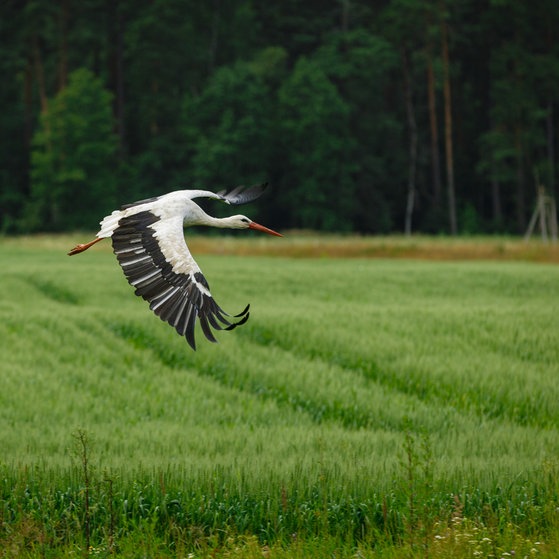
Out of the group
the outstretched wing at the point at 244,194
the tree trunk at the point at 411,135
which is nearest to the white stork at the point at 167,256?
the outstretched wing at the point at 244,194

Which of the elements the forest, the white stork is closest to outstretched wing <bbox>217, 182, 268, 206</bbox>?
the white stork

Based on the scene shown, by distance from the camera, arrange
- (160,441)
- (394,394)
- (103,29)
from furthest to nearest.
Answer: (103,29) → (394,394) → (160,441)

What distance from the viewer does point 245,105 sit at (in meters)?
54.5

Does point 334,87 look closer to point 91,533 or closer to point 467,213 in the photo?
point 467,213

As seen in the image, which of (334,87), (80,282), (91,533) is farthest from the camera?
(334,87)

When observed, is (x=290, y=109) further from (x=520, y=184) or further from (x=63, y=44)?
(x=520, y=184)

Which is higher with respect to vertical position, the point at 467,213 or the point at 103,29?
the point at 103,29

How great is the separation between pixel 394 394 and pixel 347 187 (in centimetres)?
4373

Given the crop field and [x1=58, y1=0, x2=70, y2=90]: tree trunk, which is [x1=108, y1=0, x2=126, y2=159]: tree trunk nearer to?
[x1=58, y1=0, x2=70, y2=90]: tree trunk

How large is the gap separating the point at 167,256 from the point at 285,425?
554cm

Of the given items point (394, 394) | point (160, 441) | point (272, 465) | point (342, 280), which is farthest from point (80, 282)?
point (272, 465)

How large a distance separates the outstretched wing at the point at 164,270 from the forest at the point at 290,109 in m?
46.5

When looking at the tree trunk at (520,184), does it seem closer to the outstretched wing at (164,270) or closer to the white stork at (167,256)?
the white stork at (167,256)

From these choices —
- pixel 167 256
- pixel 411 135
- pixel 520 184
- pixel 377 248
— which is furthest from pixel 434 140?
pixel 167 256
